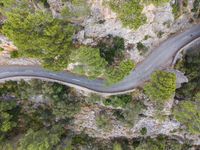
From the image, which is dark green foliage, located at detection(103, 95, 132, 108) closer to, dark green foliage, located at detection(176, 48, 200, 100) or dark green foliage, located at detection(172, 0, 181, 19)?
dark green foliage, located at detection(176, 48, 200, 100)

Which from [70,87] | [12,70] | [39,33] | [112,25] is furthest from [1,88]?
[112,25]

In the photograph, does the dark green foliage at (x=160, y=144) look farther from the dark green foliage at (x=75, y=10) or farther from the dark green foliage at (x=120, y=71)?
the dark green foliage at (x=75, y=10)

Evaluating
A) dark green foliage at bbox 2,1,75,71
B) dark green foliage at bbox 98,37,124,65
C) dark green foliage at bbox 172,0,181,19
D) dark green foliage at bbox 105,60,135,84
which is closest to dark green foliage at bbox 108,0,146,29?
dark green foliage at bbox 98,37,124,65

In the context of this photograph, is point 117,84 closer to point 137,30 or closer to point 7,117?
point 137,30

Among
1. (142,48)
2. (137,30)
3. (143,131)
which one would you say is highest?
(137,30)

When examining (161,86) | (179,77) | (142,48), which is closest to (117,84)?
(142,48)

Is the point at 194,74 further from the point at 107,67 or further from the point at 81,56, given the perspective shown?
the point at 81,56

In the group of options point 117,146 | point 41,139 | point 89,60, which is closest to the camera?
point 89,60
